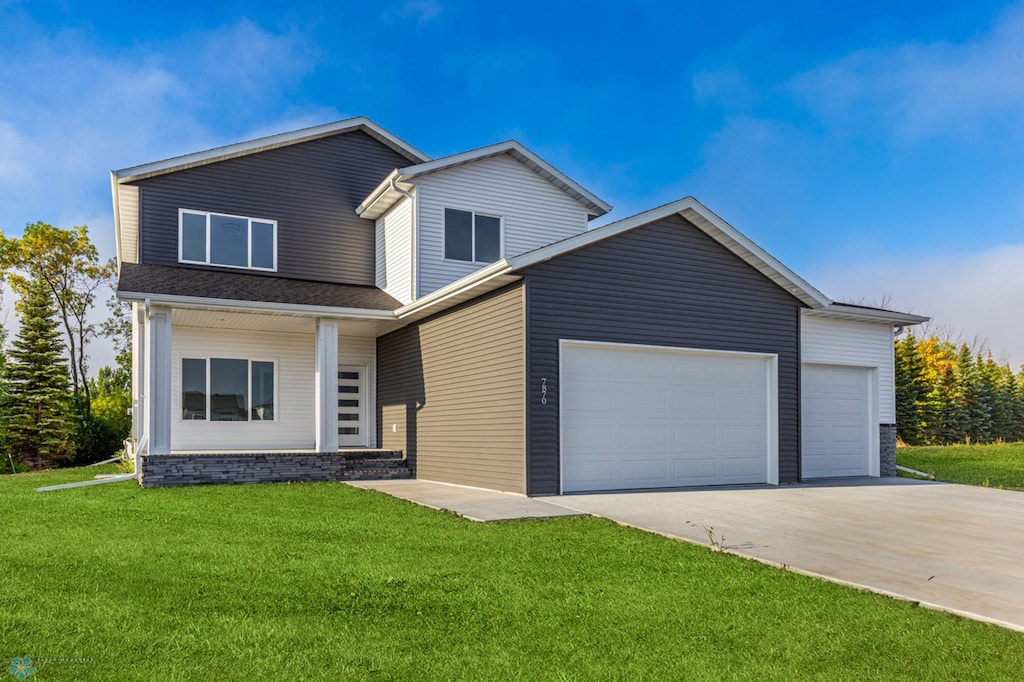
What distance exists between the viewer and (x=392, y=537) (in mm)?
7734

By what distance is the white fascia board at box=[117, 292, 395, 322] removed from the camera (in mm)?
12750

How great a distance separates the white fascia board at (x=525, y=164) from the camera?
15242mm

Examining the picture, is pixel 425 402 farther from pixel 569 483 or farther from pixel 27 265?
pixel 27 265

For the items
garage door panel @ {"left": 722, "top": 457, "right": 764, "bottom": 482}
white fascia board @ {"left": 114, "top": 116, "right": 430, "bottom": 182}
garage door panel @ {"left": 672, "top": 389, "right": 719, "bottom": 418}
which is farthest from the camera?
white fascia board @ {"left": 114, "top": 116, "right": 430, "bottom": 182}

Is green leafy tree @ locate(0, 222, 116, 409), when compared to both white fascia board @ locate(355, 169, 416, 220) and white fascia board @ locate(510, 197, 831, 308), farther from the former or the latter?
white fascia board @ locate(510, 197, 831, 308)

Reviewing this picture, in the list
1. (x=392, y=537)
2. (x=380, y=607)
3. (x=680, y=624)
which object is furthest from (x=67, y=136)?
(x=680, y=624)

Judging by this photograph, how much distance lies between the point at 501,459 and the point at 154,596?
7043 mm

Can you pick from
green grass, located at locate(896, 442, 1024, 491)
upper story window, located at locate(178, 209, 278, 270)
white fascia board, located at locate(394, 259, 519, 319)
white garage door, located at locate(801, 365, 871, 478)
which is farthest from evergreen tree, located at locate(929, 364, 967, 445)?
upper story window, located at locate(178, 209, 278, 270)

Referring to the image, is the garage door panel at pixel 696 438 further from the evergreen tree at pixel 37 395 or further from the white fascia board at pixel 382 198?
the evergreen tree at pixel 37 395

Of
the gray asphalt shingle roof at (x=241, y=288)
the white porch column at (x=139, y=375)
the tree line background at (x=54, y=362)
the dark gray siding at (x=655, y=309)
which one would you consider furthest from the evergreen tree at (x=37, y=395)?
the dark gray siding at (x=655, y=309)

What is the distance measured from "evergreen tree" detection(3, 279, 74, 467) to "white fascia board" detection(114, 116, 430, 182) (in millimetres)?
9612

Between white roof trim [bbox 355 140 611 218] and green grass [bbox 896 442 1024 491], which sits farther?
white roof trim [bbox 355 140 611 218]

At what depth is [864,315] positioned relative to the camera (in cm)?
1559

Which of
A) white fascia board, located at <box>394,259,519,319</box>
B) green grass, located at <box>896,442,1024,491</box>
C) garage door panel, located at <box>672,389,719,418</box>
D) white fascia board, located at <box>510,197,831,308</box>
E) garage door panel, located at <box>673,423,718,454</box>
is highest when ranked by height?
white fascia board, located at <box>510,197,831,308</box>
